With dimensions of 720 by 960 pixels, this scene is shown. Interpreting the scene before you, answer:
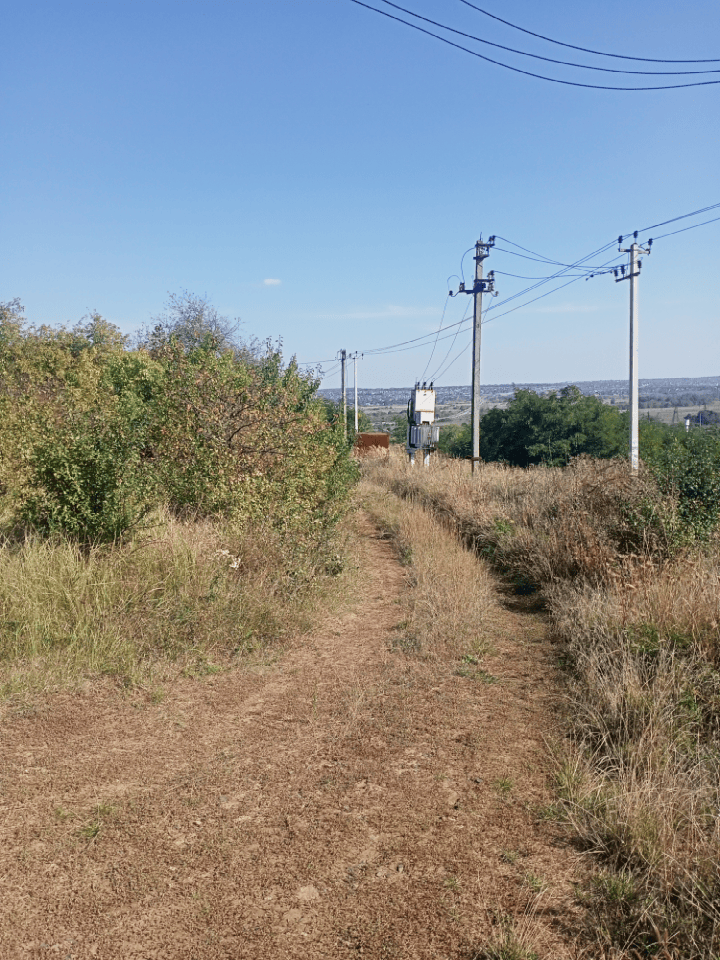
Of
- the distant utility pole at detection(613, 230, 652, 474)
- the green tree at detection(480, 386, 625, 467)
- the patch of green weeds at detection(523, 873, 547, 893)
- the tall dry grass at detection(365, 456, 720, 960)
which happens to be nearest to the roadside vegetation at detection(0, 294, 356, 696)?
→ the tall dry grass at detection(365, 456, 720, 960)

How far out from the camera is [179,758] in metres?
4.30

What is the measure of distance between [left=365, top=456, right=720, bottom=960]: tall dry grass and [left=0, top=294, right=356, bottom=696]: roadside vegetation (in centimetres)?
268

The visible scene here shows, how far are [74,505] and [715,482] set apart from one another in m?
6.30

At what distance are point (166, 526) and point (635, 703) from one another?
16.3ft

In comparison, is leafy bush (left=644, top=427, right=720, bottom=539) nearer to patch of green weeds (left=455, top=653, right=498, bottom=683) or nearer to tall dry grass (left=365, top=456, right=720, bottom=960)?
tall dry grass (left=365, top=456, right=720, bottom=960)

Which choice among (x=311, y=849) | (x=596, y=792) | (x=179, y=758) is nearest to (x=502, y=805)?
(x=596, y=792)

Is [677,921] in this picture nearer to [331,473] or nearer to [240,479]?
[240,479]

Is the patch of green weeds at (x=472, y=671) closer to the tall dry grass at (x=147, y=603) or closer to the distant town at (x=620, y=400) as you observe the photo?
the tall dry grass at (x=147, y=603)

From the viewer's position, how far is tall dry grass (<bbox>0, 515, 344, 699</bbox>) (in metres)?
Result: 5.42

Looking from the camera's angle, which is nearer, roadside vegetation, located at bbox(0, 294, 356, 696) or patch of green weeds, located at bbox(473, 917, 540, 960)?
patch of green weeds, located at bbox(473, 917, 540, 960)

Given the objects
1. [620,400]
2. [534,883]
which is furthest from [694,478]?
[620,400]

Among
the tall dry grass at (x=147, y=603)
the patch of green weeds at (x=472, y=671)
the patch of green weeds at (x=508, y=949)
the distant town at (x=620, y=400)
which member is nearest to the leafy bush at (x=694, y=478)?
the patch of green weeds at (x=472, y=671)

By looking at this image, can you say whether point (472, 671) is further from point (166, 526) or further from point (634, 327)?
point (634, 327)

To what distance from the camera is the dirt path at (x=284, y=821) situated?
2.88 metres
